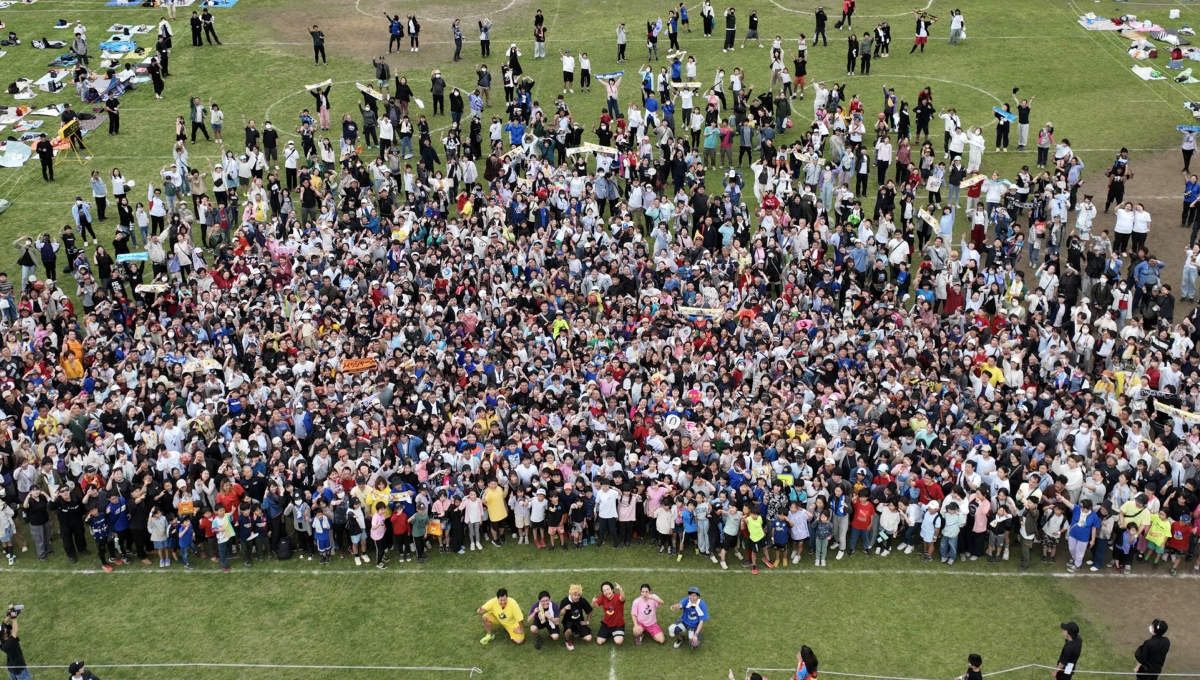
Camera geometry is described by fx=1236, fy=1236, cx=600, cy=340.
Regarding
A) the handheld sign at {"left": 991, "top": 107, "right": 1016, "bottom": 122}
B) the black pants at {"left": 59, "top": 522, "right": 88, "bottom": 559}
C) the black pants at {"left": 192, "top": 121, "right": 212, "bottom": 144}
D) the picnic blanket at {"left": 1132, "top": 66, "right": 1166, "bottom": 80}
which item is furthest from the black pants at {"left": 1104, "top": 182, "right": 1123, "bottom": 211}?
the black pants at {"left": 192, "top": 121, "right": 212, "bottom": 144}

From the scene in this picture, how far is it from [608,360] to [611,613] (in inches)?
290

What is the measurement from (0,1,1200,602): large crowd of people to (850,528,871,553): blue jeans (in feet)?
0.17

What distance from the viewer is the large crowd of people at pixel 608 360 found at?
966 inches

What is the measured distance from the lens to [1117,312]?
3059 cm

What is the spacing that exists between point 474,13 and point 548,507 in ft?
119

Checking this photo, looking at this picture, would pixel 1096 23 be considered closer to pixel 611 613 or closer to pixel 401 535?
pixel 611 613

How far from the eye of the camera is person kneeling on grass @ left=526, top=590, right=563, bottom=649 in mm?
22516

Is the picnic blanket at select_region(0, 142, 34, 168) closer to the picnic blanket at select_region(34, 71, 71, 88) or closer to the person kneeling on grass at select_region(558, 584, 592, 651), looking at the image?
the picnic blanket at select_region(34, 71, 71, 88)

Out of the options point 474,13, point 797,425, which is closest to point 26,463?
point 797,425

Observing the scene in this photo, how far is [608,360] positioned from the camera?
28.3 m

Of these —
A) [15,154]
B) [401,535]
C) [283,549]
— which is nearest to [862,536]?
[401,535]

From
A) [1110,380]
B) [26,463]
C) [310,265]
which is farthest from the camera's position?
[310,265]

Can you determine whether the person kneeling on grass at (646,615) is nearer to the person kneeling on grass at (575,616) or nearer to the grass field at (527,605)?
the grass field at (527,605)

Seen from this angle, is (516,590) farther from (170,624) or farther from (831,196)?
(831,196)
